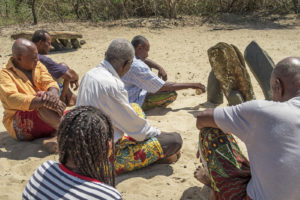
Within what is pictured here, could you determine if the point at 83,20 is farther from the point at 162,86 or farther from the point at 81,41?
the point at 162,86

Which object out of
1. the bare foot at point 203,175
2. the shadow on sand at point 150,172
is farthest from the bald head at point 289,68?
the shadow on sand at point 150,172

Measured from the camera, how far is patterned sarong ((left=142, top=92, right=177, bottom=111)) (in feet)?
16.7

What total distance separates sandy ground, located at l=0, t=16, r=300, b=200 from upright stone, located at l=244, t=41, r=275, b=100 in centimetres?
88

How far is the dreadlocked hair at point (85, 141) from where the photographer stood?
5.53 feet

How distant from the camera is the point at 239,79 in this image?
5008mm

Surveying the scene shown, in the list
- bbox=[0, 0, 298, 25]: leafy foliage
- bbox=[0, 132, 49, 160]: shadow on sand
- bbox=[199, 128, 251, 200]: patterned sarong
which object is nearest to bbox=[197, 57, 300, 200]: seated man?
bbox=[199, 128, 251, 200]: patterned sarong

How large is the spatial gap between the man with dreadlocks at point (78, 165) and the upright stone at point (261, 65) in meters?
3.45

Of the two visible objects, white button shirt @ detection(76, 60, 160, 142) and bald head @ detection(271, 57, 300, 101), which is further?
white button shirt @ detection(76, 60, 160, 142)

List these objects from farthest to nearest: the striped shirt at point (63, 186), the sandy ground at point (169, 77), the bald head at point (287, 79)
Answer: the sandy ground at point (169, 77) → the bald head at point (287, 79) → the striped shirt at point (63, 186)

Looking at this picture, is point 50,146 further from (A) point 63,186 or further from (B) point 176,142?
(A) point 63,186

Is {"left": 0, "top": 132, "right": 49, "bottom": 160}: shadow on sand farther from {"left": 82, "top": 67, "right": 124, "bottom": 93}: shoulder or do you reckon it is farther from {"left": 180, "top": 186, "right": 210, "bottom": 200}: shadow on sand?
{"left": 180, "top": 186, "right": 210, "bottom": 200}: shadow on sand

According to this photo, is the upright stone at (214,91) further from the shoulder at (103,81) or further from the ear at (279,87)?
the ear at (279,87)

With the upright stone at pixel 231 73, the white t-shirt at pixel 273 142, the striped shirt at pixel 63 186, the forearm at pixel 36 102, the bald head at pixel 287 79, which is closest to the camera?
the striped shirt at pixel 63 186

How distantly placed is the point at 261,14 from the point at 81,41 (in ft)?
22.8
